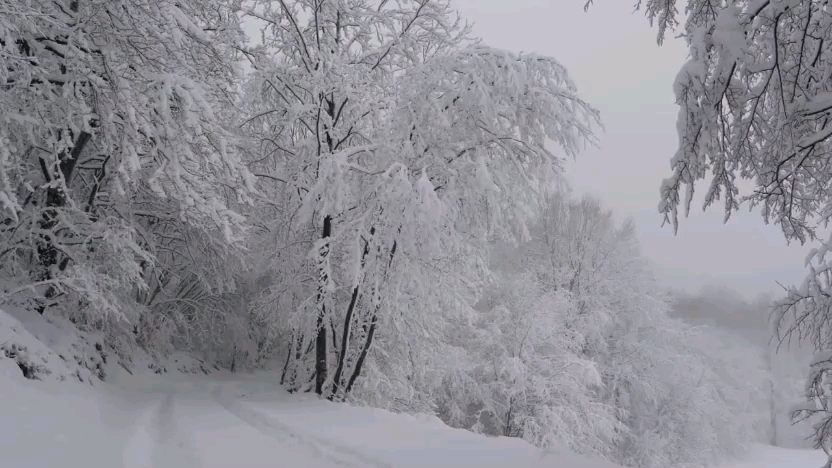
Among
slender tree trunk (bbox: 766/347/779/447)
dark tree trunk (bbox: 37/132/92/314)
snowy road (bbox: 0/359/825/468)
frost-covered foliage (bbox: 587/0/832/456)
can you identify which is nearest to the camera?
frost-covered foliage (bbox: 587/0/832/456)

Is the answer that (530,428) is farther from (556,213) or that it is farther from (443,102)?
(443,102)

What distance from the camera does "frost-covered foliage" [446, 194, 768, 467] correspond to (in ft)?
46.6

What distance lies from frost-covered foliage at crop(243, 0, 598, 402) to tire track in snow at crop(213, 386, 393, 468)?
2191 mm

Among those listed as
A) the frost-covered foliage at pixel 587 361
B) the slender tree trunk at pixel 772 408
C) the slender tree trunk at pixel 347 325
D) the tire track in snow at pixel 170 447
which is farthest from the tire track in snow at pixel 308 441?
the slender tree trunk at pixel 772 408

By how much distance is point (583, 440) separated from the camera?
1405cm

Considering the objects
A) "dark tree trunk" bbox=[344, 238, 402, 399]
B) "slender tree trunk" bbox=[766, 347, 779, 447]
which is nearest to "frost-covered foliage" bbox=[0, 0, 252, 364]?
"dark tree trunk" bbox=[344, 238, 402, 399]

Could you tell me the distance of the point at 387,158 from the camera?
28.0 feet

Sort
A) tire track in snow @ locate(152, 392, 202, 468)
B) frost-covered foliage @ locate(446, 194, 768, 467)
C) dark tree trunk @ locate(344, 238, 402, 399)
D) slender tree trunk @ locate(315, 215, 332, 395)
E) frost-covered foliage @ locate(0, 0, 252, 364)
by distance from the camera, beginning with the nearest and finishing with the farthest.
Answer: tire track in snow @ locate(152, 392, 202, 468) < frost-covered foliage @ locate(0, 0, 252, 364) < dark tree trunk @ locate(344, 238, 402, 399) < slender tree trunk @ locate(315, 215, 332, 395) < frost-covered foliage @ locate(446, 194, 768, 467)

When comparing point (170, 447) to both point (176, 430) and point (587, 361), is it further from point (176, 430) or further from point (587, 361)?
point (587, 361)

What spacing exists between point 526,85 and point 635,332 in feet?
41.2

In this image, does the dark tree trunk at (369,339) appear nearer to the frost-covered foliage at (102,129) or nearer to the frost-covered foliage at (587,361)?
the frost-covered foliage at (102,129)

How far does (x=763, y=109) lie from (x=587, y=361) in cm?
1177

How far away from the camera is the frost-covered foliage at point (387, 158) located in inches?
316

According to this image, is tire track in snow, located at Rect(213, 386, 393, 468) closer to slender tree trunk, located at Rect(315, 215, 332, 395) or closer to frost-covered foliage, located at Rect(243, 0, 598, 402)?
slender tree trunk, located at Rect(315, 215, 332, 395)
